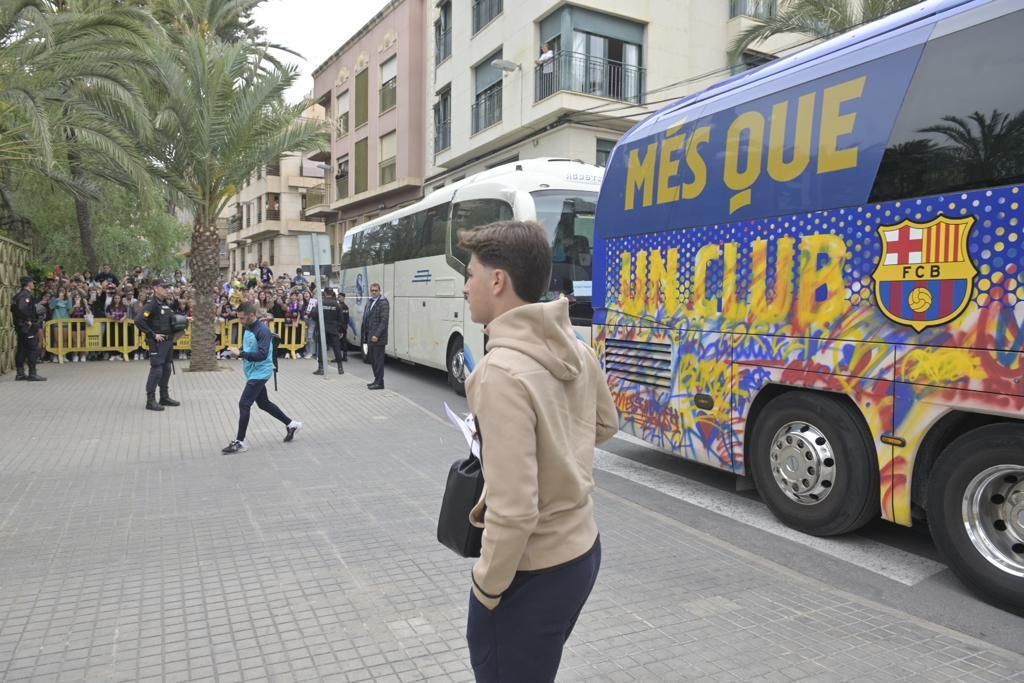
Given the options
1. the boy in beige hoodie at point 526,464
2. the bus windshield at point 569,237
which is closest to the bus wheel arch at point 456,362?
the bus windshield at point 569,237

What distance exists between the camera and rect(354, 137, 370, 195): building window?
3656 cm

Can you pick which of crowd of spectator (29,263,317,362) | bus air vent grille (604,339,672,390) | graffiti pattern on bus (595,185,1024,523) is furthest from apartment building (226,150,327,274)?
graffiti pattern on bus (595,185,1024,523)

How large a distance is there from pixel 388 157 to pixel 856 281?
31.5 meters

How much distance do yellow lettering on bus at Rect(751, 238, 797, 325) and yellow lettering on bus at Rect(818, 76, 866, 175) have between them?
0.59m

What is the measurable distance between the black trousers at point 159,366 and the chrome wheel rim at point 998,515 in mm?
10101

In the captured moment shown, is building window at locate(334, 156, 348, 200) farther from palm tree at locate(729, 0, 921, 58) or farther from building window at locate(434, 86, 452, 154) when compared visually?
palm tree at locate(729, 0, 921, 58)

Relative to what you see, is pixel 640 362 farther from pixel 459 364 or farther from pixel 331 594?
pixel 459 364

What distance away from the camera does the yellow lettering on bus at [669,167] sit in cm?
638

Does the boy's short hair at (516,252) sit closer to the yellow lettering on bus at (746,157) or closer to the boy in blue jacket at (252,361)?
the yellow lettering on bus at (746,157)

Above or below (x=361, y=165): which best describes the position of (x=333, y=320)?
below

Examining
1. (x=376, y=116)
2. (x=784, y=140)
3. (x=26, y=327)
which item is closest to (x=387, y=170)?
(x=376, y=116)

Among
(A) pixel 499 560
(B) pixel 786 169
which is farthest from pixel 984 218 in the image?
(A) pixel 499 560

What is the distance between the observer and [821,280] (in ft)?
16.6

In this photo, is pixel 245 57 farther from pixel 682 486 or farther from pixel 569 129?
pixel 682 486
